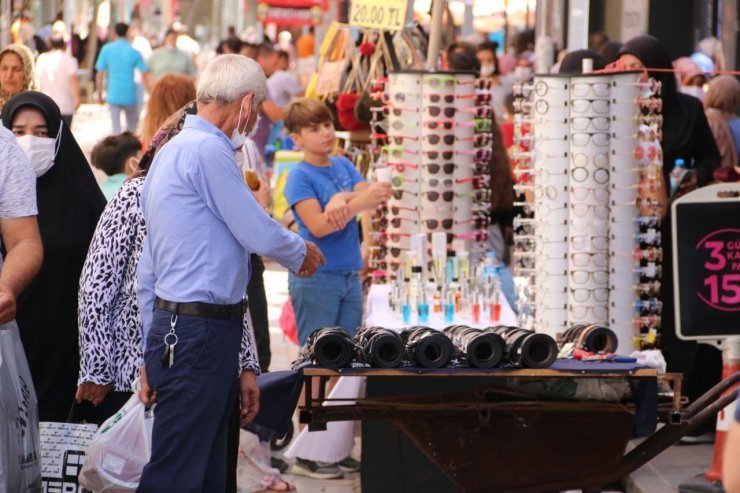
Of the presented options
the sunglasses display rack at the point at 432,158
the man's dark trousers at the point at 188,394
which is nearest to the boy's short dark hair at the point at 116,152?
the sunglasses display rack at the point at 432,158

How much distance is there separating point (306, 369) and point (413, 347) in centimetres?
36

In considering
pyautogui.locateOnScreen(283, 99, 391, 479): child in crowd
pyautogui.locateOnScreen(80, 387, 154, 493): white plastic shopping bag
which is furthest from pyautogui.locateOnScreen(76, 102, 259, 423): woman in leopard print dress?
pyautogui.locateOnScreen(283, 99, 391, 479): child in crowd

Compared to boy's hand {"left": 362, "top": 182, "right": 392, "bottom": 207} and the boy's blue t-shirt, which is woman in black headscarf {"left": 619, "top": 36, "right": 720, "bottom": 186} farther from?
the boy's blue t-shirt

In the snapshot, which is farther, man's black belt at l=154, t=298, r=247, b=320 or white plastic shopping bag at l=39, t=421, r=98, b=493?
white plastic shopping bag at l=39, t=421, r=98, b=493

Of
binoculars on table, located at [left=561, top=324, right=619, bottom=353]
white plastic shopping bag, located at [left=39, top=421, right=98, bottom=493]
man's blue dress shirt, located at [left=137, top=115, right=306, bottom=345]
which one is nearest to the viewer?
man's blue dress shirt, located at [left=137, top=115, right=306, bottom=345]

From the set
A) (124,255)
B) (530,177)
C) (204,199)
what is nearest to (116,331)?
(124,255)

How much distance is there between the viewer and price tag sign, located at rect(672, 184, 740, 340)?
22.5 feet

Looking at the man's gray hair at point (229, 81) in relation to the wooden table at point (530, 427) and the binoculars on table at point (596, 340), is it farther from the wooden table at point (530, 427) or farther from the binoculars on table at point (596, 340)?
the binoculars on table at point (596, 340)

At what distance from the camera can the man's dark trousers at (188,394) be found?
470 cm

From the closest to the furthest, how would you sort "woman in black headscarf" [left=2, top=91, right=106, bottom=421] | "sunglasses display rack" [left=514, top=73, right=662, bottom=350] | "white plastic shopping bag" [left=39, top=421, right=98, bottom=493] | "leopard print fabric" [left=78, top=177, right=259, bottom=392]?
"leopard print fabric" [left=78, top=177, right=259, bottom=392] → "white plastic shopping bag" [left=39, top=421, right=98, bottom=493] → "woman in black headscarf" [left=2, top=91, right=106, bottom=421] → "sunglasses display rack" [left=514, top=73, right=662, bottom=350]

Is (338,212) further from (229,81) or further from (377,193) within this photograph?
(229,81)

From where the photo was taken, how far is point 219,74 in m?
4.79

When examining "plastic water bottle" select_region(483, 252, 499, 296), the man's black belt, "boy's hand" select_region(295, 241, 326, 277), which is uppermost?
"boy's hand" select_region(295, 241, 326, 277)

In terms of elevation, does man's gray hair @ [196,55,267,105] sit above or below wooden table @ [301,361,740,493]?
above
